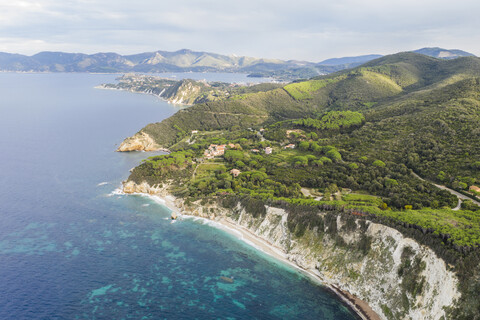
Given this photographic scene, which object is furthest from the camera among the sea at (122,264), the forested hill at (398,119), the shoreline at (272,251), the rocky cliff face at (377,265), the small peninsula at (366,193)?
the forested hill at (398,119)

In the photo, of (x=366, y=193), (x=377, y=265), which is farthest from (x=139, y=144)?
(x=377, y=265)

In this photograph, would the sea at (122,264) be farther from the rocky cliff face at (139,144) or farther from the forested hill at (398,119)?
the forested hill at (398,119)

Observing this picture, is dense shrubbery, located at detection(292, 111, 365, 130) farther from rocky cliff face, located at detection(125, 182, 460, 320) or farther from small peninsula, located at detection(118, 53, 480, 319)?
rocky cliff face, located at detection(125, 182, 460, 320)

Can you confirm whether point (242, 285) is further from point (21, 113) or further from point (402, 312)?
point (21, 113)

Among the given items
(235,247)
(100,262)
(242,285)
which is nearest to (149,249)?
(100,262)

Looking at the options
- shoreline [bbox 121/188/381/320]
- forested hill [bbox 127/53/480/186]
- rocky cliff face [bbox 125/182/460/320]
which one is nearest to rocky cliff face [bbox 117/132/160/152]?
forested hill [bbox 127/53/480/186]

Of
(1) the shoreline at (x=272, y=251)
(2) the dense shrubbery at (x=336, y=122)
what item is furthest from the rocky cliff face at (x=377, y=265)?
(2) the dense shrubbery at (x=336, y=122)
